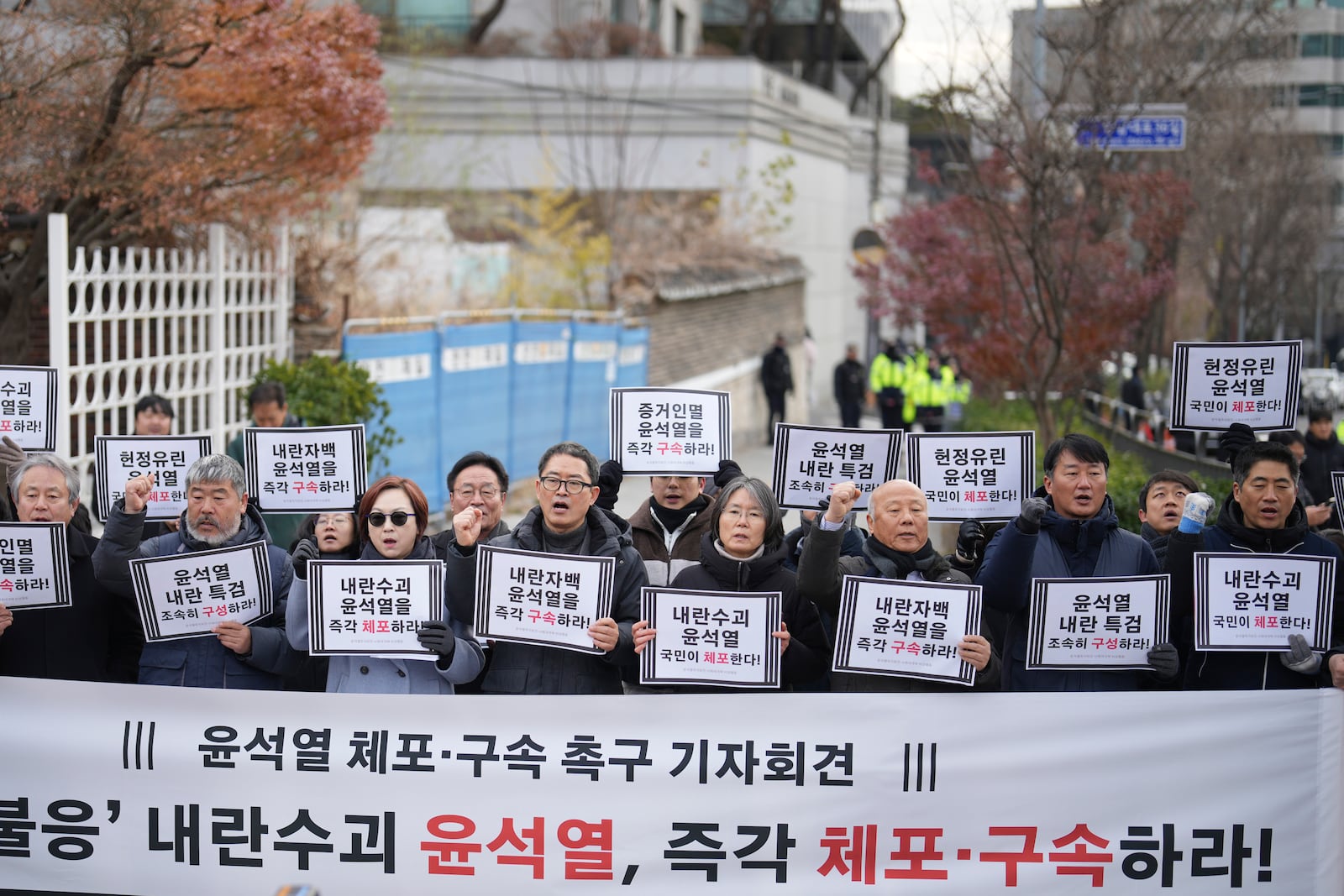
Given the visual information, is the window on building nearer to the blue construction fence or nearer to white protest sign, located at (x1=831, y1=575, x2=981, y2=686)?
the blue construction fence

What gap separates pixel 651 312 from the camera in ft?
71.6

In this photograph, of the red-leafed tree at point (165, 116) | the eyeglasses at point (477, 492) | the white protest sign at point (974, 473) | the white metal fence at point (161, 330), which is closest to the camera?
the eyeglasses at point (477, 492)

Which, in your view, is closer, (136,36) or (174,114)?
(136,36)

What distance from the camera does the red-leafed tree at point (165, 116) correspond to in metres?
10.6

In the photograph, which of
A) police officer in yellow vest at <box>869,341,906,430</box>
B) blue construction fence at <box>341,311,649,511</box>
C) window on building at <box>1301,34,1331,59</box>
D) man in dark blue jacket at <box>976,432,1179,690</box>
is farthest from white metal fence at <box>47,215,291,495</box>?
window on building at <box>1301,34,1331,59</box>

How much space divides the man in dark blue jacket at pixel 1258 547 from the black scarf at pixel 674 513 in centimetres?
210

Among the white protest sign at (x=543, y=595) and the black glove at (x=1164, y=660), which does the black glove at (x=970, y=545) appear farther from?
the white protest sign at (x=543, y=595)

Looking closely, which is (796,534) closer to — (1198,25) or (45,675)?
(45,675)

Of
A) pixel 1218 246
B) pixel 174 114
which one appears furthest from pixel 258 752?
pixel 1218 246

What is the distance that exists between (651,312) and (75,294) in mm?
11397

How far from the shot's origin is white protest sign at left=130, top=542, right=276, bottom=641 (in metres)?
5.78

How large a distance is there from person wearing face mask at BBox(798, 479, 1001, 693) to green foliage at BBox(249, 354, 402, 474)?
7589mm

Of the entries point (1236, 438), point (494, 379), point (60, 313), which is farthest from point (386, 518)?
point (494, 379)

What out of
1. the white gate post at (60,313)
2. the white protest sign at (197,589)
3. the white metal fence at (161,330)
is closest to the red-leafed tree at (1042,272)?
the white metal fence at (161,330)
